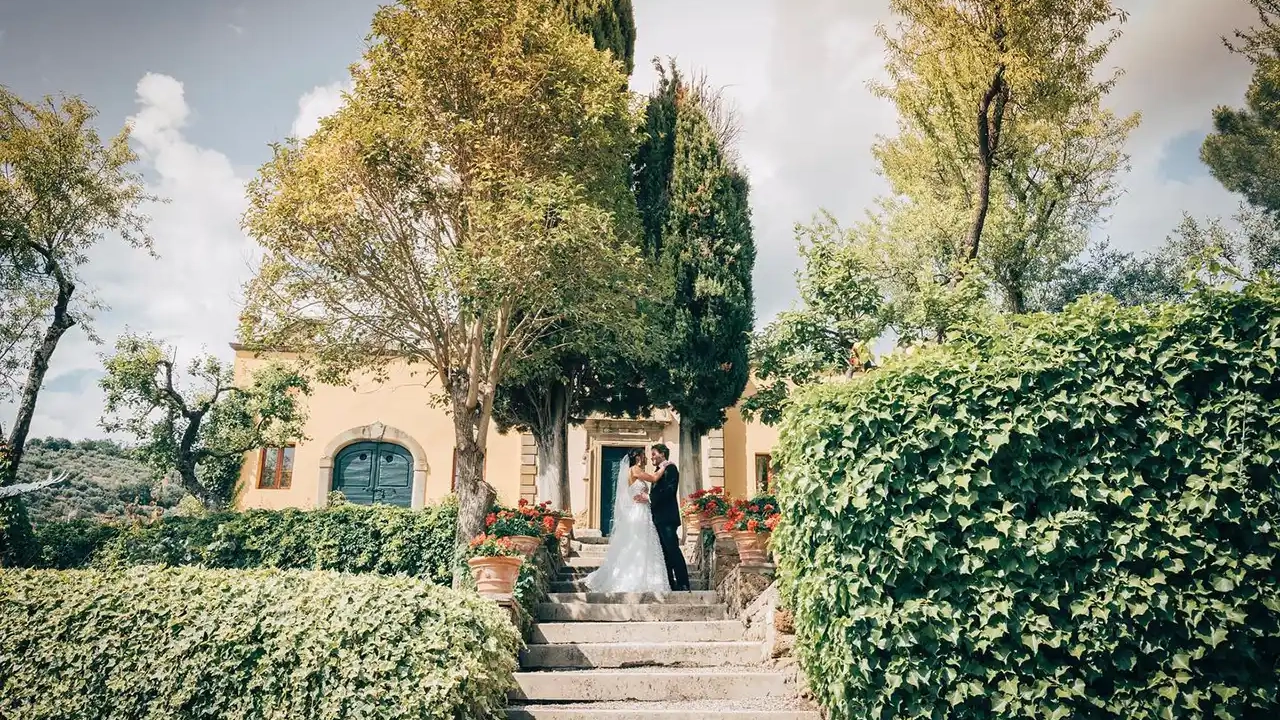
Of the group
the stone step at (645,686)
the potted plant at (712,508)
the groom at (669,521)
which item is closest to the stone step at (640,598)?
the groom at (669,521)

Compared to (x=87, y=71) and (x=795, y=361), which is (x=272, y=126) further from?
(x=795, y=361)

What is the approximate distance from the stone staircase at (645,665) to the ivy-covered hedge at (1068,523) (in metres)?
1.68

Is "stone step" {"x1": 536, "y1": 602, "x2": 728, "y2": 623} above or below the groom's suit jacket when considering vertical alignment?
below

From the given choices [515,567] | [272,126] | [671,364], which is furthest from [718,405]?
[272,126]

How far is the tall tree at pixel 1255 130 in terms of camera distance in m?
19.4

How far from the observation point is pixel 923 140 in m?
18.7

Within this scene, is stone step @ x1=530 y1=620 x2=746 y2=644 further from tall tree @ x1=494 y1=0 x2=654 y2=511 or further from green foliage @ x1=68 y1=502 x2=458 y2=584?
tall tree @ x1=494 y1=0 x2=654 y2=511

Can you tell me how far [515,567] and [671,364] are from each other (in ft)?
21.7

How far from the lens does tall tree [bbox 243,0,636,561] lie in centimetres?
1035

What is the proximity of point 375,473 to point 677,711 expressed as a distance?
15.1 meters

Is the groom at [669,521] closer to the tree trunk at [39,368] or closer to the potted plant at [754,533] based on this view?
the potted plant at [754,533]

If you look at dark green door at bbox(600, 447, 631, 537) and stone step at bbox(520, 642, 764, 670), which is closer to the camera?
stone step at bbox(520, 642, 764, 670)

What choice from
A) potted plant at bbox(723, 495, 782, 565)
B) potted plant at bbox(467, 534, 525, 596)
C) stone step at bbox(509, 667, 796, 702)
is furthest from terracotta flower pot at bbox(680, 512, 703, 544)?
stone step at bbox(509, 667, 796, 702)

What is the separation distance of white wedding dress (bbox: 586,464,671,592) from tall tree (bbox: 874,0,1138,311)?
20.1 feet
